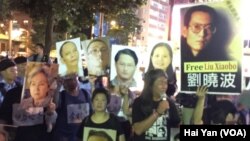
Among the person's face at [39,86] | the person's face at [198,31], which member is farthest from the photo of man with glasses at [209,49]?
the person's face at [39,86]

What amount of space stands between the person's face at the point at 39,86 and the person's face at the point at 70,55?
248 millimetres

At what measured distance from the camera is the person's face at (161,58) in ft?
9.92

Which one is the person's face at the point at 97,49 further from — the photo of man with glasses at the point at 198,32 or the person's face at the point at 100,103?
the photo of man with glasses at the point at 198,32

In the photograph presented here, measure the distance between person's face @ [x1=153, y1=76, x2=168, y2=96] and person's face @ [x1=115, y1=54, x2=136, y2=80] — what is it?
36 cm

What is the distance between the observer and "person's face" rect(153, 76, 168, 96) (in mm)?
2980

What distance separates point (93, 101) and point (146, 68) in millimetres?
534

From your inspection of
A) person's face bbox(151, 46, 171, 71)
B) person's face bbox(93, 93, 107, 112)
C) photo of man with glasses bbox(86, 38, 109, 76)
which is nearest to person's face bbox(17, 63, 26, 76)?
photo of man with glasses bbox(86, 38, 109, 76)

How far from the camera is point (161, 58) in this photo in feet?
10.0

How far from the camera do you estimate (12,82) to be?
4340mm

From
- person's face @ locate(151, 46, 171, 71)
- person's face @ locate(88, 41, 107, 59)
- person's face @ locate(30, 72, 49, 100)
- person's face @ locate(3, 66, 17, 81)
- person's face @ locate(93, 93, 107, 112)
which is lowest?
person's face @ locate(93, 93, 107, 112)

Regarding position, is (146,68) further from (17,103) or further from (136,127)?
(17,103)

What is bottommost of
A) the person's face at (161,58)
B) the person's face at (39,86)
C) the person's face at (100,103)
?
the person's face at (100,103)

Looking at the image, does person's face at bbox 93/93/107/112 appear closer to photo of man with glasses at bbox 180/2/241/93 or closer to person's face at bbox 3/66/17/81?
photo of man with glasses at bbox 180/2/241/93

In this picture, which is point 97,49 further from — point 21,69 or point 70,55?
point 21,69
